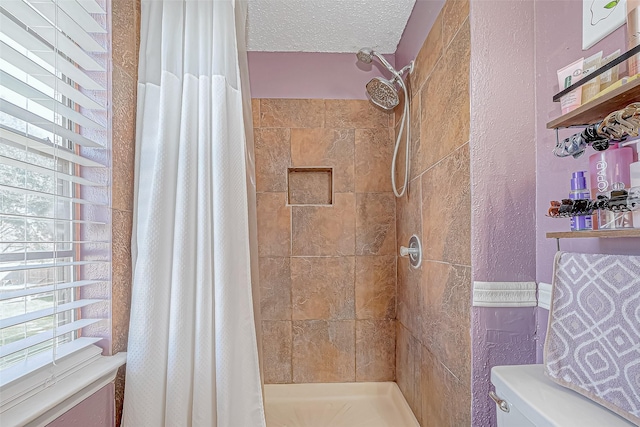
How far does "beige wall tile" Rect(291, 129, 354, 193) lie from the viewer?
2.15 meters

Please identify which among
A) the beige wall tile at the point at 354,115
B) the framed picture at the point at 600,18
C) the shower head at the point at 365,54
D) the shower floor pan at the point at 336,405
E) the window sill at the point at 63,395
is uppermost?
the shower head at the point at 365,54

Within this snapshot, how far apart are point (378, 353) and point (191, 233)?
5.00ft

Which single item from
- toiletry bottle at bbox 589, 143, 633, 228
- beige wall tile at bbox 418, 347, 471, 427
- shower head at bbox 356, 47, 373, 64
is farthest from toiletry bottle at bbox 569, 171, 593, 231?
shower head at bbox 356, 47, 373, 64

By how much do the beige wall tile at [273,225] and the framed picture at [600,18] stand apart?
158 cm

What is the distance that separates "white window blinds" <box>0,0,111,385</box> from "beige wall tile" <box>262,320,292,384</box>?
47.3 inches

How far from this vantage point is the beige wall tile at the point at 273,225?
214cm

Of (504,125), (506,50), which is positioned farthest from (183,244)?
(506,50)

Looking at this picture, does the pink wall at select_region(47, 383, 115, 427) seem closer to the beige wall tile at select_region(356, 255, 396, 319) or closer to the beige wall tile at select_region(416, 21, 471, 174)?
the beige wall tile at select_region(416, 21, 471, 174)

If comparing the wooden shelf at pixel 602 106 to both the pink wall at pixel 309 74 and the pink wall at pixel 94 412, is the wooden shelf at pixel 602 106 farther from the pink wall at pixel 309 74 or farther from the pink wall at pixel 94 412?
the pink wall at pixel 309 74

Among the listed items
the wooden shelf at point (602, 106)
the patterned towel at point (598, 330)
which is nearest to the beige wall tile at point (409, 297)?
the patterned towel at point (598, 330)

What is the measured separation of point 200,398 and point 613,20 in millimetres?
1457

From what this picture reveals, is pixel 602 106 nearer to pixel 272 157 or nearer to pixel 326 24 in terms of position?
pixel 326 24

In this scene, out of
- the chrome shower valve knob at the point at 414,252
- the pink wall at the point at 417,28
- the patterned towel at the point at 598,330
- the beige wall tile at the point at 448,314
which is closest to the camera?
the patterned towel at the point at 598,330

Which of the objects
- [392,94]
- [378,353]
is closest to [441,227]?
[392,94]
